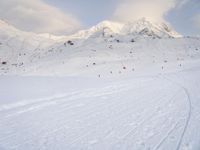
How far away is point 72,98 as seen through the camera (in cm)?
1110

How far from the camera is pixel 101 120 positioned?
25.2 ft

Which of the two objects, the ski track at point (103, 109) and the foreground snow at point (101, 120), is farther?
the ski track at point (103, 109)

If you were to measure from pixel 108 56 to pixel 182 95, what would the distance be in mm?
19147

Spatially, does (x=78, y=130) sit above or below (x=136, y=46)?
below

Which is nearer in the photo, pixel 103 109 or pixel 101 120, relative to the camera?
pixel 101 120

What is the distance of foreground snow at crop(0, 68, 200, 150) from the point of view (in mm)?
5930

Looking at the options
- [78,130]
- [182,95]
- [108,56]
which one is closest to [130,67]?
[108,56]

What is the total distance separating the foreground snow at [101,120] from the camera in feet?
19.5

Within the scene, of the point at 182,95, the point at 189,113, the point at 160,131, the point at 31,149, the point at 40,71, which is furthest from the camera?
the point at 40,71

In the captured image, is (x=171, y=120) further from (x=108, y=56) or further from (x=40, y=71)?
(x=108, y=56)

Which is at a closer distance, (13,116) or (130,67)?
(13,116)

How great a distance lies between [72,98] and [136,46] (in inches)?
972

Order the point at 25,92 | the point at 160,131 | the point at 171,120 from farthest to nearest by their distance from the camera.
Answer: the point at 25,92 → the point at 171,120 → the point at 160,131

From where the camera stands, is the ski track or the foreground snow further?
the ski track
